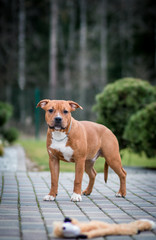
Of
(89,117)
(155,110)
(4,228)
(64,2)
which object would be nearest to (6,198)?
(4,228)

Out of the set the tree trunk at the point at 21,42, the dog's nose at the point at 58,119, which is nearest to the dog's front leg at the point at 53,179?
the dog's nose at the point at 58,119

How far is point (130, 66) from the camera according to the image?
92.0 feet

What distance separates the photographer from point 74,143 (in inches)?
203

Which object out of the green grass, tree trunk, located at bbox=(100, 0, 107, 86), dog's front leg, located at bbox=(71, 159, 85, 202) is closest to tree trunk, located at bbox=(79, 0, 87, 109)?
tree trunk, located at bbox=(100, 0, 107, 86)

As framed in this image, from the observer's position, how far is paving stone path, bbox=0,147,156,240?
3789mm

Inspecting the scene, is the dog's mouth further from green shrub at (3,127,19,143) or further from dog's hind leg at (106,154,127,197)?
green shrub at (3,127,19,143)

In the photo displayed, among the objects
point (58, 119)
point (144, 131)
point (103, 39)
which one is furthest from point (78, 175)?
point (103, 39)

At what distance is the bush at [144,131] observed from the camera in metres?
8.68

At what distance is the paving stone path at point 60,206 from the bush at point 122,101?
321cm

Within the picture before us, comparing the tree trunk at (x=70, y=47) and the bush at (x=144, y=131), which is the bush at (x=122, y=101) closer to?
the bush at (x=144, y=131)

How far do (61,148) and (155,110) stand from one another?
13.6 feet

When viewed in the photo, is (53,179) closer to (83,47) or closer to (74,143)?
(74,143)

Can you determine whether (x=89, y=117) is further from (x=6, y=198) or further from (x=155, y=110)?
(x=6, y=198)

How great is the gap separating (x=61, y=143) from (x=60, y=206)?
0.84 meters
